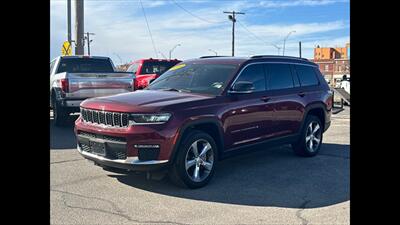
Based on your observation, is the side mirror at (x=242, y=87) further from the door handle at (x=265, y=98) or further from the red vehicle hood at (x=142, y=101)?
→ the door handle at (x=265, y=98)

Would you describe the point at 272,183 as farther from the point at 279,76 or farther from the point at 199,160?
the point at 279,76

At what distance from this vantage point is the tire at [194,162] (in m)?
5.25

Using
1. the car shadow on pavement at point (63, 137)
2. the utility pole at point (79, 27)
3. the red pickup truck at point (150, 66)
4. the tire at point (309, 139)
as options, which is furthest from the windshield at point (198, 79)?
the utility pole at point (79, 27)

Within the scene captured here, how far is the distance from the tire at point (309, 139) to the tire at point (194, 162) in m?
2.37

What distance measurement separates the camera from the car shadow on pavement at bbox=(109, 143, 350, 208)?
16.5 feet

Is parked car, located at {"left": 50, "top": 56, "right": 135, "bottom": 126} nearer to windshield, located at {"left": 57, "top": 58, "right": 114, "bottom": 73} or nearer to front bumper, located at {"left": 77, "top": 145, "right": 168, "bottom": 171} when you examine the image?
windshield, located at {"left": 57, "top": 58, "right": 114, "bottom": 73}

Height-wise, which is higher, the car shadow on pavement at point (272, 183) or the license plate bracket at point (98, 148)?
the license plate bracket at point (98, 148)

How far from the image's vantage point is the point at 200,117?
5402mm

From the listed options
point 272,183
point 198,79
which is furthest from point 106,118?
point 272,183

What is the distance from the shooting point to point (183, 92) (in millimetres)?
5996
